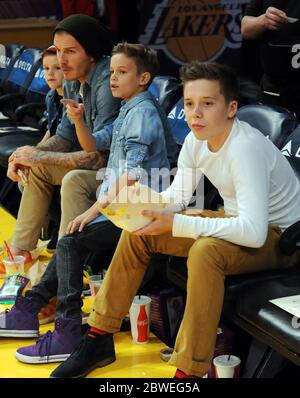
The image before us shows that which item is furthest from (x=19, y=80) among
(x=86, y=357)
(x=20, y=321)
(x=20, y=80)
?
(x=86, y=357)

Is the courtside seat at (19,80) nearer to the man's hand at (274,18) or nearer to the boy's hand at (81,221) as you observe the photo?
the man's hand at (274,18)

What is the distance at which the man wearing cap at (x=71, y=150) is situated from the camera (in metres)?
3.31

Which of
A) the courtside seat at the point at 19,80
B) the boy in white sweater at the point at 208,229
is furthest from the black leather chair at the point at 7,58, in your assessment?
the boy in white sweater at the point at 208,229

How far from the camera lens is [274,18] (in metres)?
3.46

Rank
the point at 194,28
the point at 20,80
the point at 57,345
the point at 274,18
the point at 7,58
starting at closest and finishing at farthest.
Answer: the point at 57,345, the point at 274,18, the point at 20,80, the point at 7,58, the point at 194,28

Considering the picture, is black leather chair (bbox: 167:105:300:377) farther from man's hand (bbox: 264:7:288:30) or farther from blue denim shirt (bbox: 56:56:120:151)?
man's hand (bbox: 264:7:288:30)

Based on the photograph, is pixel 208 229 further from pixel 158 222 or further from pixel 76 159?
pixel 76 159

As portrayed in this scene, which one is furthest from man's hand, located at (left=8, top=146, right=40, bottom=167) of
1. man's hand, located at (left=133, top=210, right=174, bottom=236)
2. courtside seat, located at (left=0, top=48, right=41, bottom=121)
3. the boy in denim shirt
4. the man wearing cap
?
courtside seat, located at (left=0, top=48, right=41, bottom=121)

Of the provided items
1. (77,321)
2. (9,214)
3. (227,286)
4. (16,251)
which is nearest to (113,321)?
(77,321)

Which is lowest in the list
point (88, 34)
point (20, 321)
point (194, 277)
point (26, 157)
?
point (20, 321)

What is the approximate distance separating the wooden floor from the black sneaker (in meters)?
0.05

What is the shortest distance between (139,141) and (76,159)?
553 mm

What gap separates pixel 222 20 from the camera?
7043 millimetres

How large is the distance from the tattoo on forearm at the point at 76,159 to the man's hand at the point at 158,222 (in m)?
1.00
